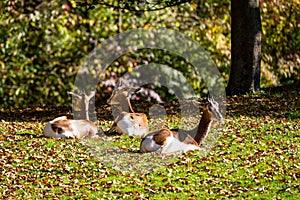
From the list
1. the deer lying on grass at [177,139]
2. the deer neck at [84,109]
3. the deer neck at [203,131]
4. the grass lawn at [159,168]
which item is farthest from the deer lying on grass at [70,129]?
the deer neck at [203,131]

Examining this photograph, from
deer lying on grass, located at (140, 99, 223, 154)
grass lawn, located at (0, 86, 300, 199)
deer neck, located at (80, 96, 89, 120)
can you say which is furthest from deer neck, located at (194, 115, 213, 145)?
deer neck, located at (80, 96, 89, 120)

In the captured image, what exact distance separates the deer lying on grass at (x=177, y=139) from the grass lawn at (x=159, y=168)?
0.13 meters

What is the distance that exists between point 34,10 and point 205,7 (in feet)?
13.3

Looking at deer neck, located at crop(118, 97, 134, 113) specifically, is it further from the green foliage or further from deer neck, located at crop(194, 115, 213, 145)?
the green foliage

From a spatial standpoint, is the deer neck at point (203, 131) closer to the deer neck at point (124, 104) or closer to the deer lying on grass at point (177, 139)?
the deer lying on grass at point (177, 139)

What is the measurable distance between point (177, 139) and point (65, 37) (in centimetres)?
812

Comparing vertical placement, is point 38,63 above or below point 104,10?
below

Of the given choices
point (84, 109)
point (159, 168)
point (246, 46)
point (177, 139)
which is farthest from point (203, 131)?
point (246, 46)

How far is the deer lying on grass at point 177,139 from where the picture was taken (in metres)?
8.69

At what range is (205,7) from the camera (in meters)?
17.5

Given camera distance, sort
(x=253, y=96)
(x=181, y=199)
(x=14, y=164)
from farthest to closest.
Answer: (x=253, y=96) → (x=14, y=164) → (x=181, y=199)

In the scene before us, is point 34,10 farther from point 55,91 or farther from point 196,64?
point 196,64

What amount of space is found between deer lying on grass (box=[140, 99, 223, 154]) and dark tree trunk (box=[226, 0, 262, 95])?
3929mm

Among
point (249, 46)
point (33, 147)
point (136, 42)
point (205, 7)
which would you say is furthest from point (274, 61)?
point (33, 147)
